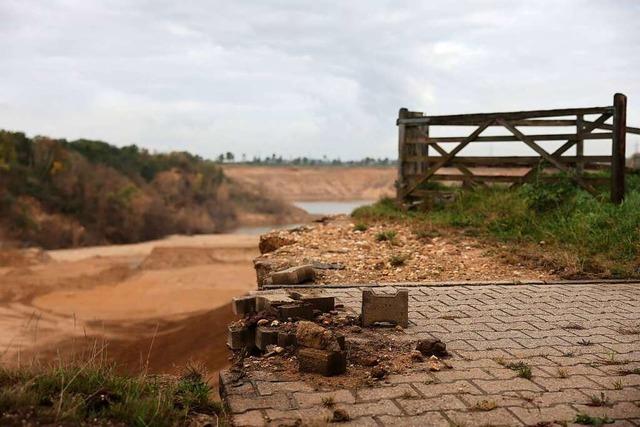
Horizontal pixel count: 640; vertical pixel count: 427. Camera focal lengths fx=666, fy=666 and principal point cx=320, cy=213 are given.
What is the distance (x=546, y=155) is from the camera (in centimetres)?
1147

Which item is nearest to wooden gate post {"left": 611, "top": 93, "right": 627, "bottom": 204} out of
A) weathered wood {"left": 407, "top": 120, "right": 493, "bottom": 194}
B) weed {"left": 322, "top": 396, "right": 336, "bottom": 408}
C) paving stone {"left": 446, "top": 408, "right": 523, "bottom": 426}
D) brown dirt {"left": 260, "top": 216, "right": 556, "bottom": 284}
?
weathered wood {"left": 407, "top": 120, "right": 493, "bottom": 194}

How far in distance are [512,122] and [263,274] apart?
563cm

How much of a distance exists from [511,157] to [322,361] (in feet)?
28.4

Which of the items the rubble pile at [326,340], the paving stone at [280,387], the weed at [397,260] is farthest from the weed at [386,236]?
the paving stone at [280,387]

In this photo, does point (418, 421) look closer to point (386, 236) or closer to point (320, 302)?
point (320, 302)

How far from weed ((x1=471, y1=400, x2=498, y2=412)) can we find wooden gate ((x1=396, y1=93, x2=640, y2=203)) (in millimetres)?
8037

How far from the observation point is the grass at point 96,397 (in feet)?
10.4

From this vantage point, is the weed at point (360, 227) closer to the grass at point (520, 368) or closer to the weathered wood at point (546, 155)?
the weathered wood at point (546, 155)

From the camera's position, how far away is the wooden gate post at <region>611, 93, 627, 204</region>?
420 inches

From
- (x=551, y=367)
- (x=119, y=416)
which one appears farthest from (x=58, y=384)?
(x=551, y=367)

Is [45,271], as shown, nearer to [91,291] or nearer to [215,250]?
[91,291]

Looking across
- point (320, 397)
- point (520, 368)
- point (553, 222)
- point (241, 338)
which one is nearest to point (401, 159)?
point (553, 222)

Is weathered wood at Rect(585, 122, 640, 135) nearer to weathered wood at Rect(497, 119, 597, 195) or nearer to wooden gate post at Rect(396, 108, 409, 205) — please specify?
weathered wood at Rect(497, 119, 597, 195)

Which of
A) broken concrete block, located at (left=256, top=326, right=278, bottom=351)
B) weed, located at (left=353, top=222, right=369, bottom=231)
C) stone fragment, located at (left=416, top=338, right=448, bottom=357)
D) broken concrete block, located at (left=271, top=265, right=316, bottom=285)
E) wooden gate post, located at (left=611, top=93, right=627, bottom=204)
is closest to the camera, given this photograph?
stone fragment, located at (left=416, top=338, right=448, bottom=357)
